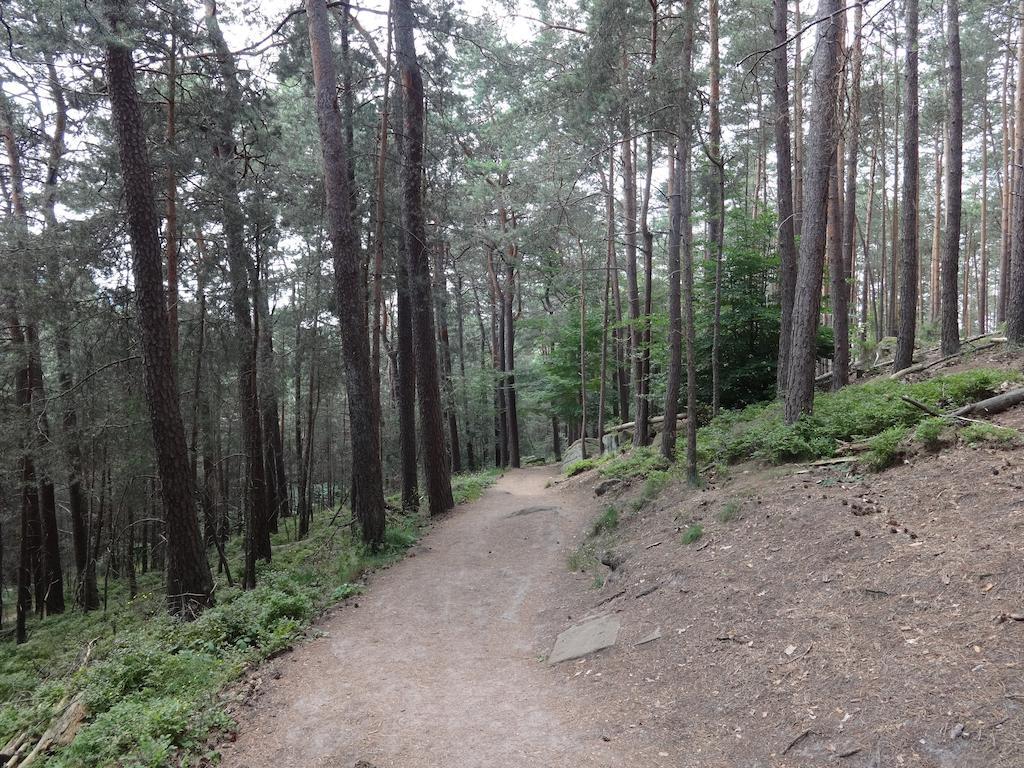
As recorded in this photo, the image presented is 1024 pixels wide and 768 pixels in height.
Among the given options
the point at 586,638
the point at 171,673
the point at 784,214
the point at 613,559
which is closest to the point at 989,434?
the point at 613,559

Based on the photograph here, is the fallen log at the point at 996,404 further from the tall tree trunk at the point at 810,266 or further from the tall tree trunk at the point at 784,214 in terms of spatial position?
the tall tree trunk at the point at 784,214

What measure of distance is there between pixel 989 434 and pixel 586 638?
461cm

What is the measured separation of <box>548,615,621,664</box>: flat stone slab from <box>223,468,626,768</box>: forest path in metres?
0.20

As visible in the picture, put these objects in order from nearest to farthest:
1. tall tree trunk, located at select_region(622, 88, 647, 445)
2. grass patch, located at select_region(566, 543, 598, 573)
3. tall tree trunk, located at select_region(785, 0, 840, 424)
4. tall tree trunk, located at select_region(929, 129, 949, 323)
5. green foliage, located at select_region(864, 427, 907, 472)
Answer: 1. green foliage, located at select_region(864, 427, 907, 472)
2. tall tree trunk, located at select_region(785, 0, 840, 424)
3. grass patch, located at select_region(566, 543, 598, 573)
4. tall tree trunk, located at select_region(622, 88, 647, 445)
5. tall tree trunk, located at select_region(929, 129, 949, 323)

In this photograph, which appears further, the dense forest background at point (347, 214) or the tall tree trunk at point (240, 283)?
the tall tree trunk at point (240, 283)

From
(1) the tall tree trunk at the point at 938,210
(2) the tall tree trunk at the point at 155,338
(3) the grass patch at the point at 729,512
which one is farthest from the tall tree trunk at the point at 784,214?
(1) the tall tree trunk at the point at 938,210

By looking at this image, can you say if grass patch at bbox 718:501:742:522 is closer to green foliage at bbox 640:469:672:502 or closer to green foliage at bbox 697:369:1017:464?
green foliage at bbox 697:369:1017:464

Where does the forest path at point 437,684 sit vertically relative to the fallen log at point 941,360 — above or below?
below

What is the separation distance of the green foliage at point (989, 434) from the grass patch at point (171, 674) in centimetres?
742

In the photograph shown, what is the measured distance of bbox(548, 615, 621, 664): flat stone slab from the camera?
532 cm

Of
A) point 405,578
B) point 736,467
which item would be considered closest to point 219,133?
point 405,578

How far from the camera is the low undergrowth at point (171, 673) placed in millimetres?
3826

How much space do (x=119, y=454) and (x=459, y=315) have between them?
17.3m

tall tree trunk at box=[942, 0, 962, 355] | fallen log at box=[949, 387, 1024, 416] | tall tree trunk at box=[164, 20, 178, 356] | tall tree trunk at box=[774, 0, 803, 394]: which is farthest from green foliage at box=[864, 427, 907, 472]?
tall tree trunk at box=[164, 20, 178, 356]
